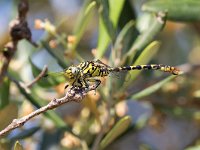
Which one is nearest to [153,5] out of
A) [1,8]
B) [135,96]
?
[135,96]

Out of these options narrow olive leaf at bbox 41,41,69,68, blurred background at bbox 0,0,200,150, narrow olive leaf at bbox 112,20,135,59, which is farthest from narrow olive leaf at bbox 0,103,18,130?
narrow olive leaf at bbox 112,20,135,59

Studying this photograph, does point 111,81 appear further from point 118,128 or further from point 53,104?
point 53,104

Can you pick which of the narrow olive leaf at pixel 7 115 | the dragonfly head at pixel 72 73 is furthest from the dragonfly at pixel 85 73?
the narrow olive leaf at pixel 7 115

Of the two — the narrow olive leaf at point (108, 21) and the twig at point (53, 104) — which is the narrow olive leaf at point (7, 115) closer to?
the narrow olive leaf at point (108, 21)

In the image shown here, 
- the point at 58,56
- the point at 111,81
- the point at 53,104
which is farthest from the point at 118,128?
the point at 53,104

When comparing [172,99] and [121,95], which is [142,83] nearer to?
[172,99]

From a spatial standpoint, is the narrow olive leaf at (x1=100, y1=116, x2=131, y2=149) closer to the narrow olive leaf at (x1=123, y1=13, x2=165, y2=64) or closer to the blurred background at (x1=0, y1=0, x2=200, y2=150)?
the blurred background at (x1=0, y1=0, x2=200, y2=150)
